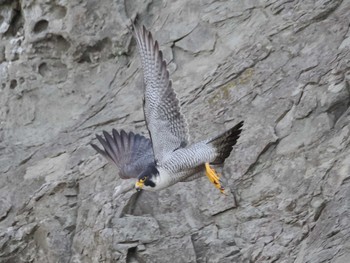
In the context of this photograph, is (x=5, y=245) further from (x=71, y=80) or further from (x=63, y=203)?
(x=71, y=80)

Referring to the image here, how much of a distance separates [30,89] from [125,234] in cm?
255

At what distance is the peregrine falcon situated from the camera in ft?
24.6

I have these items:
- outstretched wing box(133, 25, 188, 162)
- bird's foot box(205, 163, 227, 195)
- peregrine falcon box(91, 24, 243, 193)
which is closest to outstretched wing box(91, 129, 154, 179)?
peregrine falcon box(91, 24, 243, 193)

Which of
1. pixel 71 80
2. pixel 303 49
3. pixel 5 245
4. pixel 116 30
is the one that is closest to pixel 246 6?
pixel 303 49

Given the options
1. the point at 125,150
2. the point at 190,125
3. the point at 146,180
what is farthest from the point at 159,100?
the point at 190,125

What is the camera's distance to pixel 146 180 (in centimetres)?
734

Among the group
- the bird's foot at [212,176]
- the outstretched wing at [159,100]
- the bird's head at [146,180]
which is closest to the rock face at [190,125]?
the bird's foot at [212,176]

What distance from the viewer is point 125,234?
8258mm

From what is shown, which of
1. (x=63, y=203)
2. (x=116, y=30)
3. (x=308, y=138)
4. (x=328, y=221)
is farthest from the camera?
(x=116, y=30)

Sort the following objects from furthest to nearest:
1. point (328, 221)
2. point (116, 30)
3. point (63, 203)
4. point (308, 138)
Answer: point (116, 30) → point (63, 203) → point (308, 138) → point (328, 221)

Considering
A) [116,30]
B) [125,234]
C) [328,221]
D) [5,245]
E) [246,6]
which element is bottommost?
[328,221]

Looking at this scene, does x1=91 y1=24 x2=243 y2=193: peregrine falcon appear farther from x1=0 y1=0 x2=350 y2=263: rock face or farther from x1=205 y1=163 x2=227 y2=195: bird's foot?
x1=0 y1=0 x2=350 y2=263: rock face

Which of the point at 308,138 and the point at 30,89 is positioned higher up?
the point at 30,89

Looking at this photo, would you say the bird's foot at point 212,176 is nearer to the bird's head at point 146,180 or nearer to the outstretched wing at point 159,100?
the outstretched wing at point 159,100
